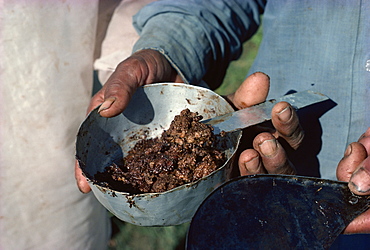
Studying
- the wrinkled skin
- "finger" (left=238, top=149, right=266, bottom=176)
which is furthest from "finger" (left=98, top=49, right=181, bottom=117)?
"finger" (left=238, top=149, right=266, bottom=176)

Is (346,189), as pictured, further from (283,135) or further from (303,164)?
(303,164)

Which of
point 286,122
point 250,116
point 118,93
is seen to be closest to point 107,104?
point 118,93

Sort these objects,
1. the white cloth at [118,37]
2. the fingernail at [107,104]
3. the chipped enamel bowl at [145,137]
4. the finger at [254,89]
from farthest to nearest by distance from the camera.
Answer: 1. the white cloth at [118,37]
2. the finger at [254,89]
3. the fingernail at [107,104]
4. the chipped enamel bowl at [145,137]

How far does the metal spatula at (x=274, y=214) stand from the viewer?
0.70 metres

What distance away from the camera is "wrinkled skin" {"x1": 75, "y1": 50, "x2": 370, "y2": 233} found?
0.85 metres

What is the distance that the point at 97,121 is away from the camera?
102 cm

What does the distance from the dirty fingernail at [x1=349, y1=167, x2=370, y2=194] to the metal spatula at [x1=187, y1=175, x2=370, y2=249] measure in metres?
0.03

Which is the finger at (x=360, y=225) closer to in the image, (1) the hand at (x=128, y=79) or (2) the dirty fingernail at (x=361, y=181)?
(2) the dirty fingernail at (x=361, y=181)

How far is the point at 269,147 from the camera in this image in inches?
38.6

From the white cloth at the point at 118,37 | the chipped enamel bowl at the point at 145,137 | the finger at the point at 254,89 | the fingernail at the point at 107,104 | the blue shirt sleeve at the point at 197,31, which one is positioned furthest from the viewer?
the white cloth at the point at 118,37

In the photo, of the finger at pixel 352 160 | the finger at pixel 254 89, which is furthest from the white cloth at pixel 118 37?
the finger at pixel 352 160


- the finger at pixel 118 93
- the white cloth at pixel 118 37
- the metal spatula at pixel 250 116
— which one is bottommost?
the white cloth at pixel 118 37

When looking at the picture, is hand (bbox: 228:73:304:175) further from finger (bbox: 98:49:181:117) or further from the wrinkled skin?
finger (bbox: 98:49:181:117)

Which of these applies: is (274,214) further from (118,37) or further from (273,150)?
(118,37)
